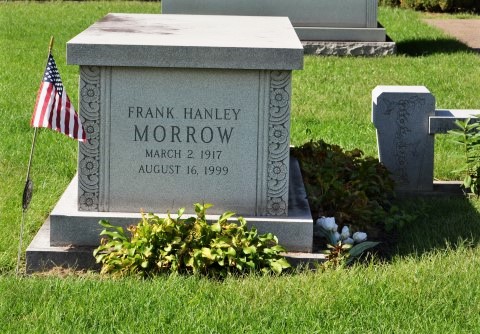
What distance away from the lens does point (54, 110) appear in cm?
559

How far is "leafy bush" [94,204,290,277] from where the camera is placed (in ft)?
18.1

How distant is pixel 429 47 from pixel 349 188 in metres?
8.84

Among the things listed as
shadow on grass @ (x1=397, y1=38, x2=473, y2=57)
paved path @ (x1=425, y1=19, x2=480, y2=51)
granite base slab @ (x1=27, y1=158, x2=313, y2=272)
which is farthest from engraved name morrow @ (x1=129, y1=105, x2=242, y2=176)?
paved path @ (x1=425, y1=19, x2=480, y2=51)

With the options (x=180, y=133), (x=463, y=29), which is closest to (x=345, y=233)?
(x=180, y=133)

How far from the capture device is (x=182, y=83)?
594cm

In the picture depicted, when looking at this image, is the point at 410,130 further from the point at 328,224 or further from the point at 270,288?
the point at 270,288

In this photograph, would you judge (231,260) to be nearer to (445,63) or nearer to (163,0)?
(445,63)

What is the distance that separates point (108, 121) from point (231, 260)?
3.78 ft

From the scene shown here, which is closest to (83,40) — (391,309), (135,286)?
(135,286)

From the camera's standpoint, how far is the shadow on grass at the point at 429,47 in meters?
14.8

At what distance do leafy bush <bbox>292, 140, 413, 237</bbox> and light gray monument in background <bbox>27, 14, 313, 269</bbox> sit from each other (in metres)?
0.58

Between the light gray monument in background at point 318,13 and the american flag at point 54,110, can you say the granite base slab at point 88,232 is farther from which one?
the light gray monument in background at point 318,13

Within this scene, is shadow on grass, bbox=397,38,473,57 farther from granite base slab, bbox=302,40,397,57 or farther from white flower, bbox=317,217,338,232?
white flower, bbox=317,217,338,232

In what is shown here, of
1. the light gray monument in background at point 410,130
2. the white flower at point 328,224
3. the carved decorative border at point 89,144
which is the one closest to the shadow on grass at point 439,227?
the light gray monument in background at point 410,130
